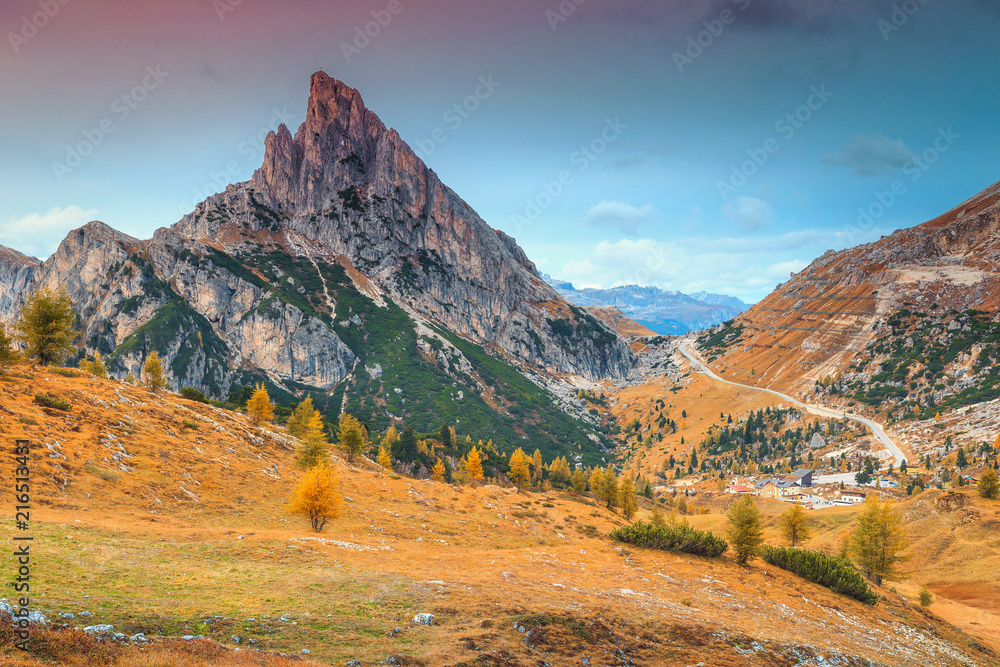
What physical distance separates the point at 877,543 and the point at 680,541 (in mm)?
26467

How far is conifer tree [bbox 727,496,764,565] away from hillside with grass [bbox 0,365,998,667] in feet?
5.40

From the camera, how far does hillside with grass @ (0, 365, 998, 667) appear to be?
15584mm

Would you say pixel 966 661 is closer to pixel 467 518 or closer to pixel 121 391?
pixel 467 518

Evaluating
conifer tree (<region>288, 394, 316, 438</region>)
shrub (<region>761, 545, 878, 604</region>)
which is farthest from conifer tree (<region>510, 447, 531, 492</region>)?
shrub (<region>761, 545, 878, 604</region>)

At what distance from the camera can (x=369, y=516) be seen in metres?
43.0

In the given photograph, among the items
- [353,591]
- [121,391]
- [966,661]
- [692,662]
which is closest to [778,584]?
[966,661]

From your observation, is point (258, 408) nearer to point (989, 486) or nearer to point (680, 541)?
point (680, 541)

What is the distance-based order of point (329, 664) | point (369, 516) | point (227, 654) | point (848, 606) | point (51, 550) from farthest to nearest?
point (369, 516), point (848, 606), point (51, 550), point (329, 664), point (227, 654)

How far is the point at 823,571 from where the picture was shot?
137 feet

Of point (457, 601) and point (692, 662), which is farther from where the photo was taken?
point (457, 601)

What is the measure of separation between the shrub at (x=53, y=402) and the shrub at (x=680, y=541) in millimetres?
51512

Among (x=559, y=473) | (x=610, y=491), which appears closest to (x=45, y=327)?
(x=610, y=491)

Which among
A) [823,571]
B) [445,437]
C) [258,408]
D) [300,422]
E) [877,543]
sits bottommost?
[823,571]

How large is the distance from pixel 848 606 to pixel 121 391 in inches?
2714
